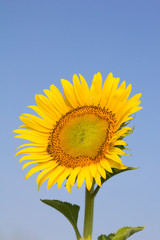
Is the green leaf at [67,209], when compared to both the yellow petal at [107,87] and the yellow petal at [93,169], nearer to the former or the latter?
the yellow petal at [93,169]

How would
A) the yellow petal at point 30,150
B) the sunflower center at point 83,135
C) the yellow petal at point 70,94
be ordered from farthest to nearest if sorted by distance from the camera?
the yellow petal at point 70,94, the yellow petal at point 30,150, the sunflower center at point 83,135

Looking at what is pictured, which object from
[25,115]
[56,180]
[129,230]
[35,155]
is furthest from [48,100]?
[129,230]

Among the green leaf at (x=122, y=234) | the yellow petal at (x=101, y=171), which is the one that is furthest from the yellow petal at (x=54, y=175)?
the green leaf at (x=122, y=234)

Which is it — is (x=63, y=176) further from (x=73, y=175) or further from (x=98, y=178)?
(x=98, y=178)

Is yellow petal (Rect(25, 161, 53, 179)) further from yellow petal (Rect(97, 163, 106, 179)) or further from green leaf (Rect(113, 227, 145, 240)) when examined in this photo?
green leaf (Rect(113, 227, 145, 240))

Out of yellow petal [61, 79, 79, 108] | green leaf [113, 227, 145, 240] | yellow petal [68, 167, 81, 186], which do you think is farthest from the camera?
yellow petal [61, 79, 79, 108]

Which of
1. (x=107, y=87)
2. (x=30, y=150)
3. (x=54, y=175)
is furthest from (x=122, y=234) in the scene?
(x=107, y=87)

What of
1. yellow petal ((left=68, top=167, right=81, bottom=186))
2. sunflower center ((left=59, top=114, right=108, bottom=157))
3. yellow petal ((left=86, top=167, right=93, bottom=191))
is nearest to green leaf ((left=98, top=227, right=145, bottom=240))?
yellow petal ((left=86, top=167, right=93, bottom=191))
